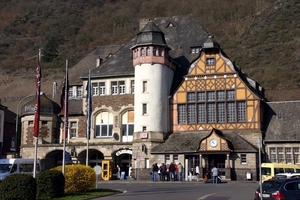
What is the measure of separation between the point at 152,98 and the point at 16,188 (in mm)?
26403

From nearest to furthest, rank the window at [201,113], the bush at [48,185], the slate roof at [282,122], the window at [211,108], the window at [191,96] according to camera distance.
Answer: the bush at [48,185]
the slate roof at [282,122]
the window at [211,108]
the window at [201,113]
the window at [191,96]

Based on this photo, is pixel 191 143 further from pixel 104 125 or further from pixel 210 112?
pixel 104 125

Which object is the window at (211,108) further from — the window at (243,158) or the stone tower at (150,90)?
the window at (243,158)

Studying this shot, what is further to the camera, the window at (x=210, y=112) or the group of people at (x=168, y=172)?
the window at (x=210, y=112)

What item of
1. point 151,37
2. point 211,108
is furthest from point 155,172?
point 151,37

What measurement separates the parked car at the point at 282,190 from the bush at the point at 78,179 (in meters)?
9.99

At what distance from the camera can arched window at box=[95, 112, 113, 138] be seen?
50344mm

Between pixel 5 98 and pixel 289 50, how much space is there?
52219 millimetres

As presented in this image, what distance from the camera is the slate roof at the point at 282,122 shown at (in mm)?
45188

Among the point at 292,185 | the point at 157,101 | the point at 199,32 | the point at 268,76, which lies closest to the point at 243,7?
the point at 268,76

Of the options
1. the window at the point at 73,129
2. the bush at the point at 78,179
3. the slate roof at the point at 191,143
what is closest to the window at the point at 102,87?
the window at the point at 73,129

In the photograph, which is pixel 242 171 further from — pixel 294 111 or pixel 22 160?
pixel 22 160

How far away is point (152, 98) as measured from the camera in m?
47.2

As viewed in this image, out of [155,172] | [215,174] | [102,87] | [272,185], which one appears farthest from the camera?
[102,87]
